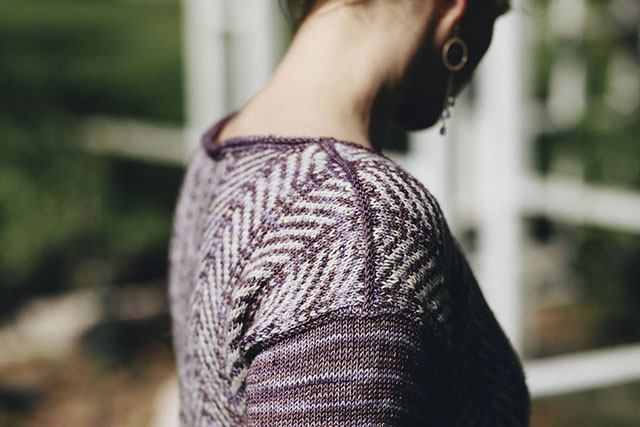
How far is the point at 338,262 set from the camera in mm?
946

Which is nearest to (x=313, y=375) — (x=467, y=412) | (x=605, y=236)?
(x=467, y=412)

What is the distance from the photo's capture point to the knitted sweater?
0.94 meters

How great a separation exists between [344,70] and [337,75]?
0.01m

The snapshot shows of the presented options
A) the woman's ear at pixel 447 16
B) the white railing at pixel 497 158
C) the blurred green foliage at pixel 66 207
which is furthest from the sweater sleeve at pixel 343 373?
the blurred green foliage at pixel 66 207

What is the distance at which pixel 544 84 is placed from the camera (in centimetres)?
838

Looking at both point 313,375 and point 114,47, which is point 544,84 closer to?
point 313,375

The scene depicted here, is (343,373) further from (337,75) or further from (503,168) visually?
(503,168)

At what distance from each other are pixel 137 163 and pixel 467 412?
5012 millimetres

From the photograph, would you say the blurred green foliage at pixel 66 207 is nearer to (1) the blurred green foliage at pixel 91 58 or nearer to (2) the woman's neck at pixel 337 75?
(1) the blurred green foliage at pixel 91 58

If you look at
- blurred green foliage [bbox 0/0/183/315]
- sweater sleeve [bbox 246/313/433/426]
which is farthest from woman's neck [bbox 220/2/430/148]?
blurred green foliage [bbox 0/0/183/315]

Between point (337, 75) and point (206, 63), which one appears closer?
point (337, 75)

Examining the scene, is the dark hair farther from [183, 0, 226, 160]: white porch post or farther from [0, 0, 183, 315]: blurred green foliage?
[0, 0, 183, 315]: blurred green foliage

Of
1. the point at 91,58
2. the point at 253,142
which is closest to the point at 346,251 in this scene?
the point at 253,142

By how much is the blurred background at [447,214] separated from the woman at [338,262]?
185 cm
